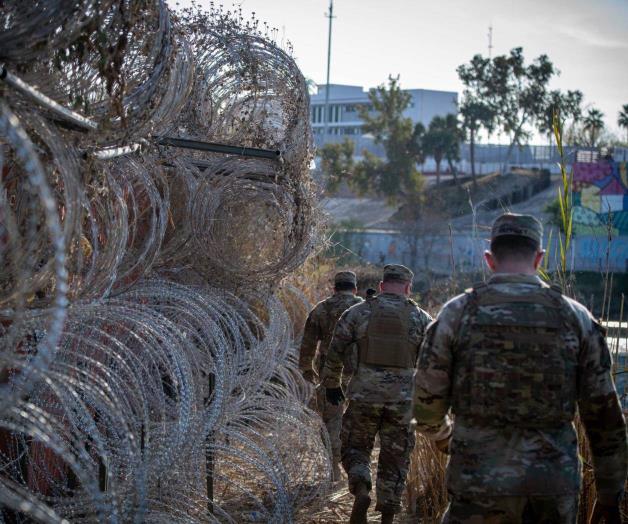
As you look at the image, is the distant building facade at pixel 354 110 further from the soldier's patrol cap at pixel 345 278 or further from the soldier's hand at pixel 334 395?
the soldier's hand at pixel 334 395

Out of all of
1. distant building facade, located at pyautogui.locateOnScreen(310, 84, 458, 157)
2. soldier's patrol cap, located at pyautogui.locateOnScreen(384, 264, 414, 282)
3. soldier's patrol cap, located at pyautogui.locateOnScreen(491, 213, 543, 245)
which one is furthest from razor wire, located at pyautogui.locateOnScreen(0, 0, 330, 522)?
distant building facade, located at pyautogui.locateOnScreen(310, 84, 458, 157)

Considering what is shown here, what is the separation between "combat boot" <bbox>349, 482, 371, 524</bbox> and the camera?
651cm

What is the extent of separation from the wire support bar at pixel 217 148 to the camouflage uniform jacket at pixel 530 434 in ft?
11.5

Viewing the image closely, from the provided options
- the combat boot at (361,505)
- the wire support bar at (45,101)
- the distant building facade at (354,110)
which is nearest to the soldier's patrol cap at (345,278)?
the combat boot at (361,505)

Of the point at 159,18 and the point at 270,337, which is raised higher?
the point at 159,18

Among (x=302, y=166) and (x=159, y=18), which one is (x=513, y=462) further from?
(x=302, y=166)

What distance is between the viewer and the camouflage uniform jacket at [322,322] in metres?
8.55

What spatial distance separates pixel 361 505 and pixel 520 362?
2.94 m

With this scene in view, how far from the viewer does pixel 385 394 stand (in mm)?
6621

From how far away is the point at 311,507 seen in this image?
7094 millimetres

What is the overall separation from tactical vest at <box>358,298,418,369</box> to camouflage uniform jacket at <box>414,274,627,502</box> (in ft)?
8.24

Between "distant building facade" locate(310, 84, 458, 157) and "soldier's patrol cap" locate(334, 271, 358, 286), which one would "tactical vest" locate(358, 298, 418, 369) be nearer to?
"soldier's patrol cap" locate(334, 271, 358, 286)

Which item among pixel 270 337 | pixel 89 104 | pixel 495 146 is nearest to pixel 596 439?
pixel 89 104

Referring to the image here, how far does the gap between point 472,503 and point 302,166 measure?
619 centimetres
